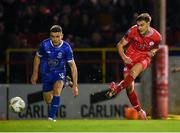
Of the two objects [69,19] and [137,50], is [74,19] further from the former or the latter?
[137,50]

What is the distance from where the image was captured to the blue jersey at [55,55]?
51.4 feet

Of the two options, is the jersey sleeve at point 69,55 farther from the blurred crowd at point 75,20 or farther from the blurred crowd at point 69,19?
the blurred crowd at point 69,19

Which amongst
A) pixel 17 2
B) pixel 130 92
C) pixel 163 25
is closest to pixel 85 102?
pixel 130 92

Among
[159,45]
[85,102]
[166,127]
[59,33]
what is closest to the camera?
[166,127]

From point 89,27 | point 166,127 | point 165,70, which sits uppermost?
point 89,27

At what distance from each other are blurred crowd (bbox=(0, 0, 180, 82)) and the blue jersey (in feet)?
13.4

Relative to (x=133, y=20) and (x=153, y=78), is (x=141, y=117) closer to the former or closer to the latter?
(x=153, y=78)

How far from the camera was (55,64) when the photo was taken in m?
15.8

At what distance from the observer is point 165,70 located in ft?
56.2

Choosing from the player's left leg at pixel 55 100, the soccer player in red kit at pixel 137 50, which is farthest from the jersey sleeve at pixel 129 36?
the player's left leg at pixel 55 100

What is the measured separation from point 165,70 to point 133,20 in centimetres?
420

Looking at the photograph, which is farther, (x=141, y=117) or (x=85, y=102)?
(x=85, y=102)

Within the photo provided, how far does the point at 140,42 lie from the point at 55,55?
76.7 inches

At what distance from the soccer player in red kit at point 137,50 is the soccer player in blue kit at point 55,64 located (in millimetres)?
1296
